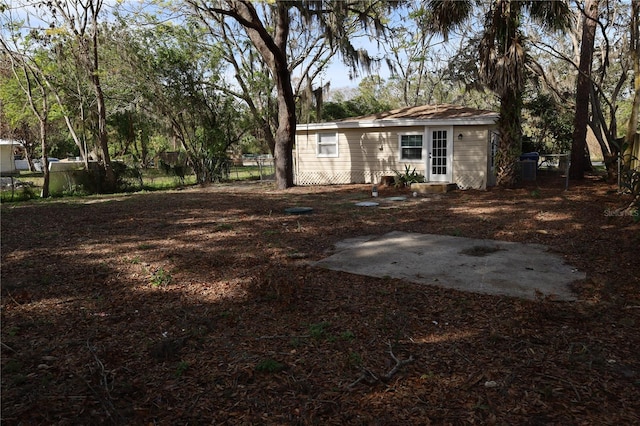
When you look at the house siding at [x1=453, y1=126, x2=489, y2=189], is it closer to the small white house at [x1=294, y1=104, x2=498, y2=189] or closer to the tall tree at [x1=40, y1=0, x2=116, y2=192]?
the small white house at [x1=294, y1=104, x2=498, y2=189]

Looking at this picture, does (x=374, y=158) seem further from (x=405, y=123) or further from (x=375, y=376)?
(x=375, y=376)

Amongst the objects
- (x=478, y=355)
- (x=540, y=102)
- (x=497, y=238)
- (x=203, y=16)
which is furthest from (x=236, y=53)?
(x=478, y=355)

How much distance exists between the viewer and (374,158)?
17031 mm

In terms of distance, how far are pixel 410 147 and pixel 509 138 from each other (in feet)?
12.7

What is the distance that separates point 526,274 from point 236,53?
64.5 ft

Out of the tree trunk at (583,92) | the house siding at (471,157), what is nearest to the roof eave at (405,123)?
the house siding at (471,157)

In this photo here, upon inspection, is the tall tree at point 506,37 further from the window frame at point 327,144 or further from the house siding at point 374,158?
the window frame at point 327,144

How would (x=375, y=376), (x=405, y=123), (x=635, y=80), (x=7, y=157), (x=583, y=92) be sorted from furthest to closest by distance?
(x=7, y=157) → (x=405, y=123) → (x=583, y=92) → (x=635, y=80) → (x=375, y=376)

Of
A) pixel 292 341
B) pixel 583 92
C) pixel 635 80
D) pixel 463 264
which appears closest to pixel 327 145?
pixel 583 92

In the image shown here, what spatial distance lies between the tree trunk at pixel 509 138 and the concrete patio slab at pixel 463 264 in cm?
730

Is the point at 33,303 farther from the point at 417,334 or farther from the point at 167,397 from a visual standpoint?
the point at 417,334

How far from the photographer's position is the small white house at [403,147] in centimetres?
1476

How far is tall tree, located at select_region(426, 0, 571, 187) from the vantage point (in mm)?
11812

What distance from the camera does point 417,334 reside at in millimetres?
3580
